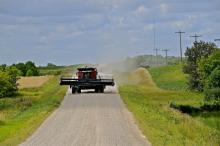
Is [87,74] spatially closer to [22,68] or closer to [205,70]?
[205,70]

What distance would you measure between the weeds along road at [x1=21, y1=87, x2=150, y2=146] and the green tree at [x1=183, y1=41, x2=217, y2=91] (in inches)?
2386

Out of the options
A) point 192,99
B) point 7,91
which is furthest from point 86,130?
point 7,91

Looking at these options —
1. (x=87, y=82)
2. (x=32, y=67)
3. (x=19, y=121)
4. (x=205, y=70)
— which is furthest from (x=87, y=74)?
(x=32, y=67)

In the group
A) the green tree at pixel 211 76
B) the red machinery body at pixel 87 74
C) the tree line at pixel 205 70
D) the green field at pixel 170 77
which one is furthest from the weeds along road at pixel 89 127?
the green field at pixel 170 77

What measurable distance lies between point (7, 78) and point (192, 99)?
2506cm

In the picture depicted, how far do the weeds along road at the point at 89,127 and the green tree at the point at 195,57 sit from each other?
60594 millimetres

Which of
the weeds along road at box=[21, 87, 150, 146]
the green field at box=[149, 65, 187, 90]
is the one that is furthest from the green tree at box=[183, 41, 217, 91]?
the weeds along road at box=[21, 87, 150, 146]

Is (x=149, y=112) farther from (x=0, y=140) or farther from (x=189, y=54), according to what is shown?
(x=189, y=54)

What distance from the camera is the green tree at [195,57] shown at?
117m

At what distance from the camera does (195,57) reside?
122m

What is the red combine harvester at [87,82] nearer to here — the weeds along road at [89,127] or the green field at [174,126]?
the green field at [174,126]

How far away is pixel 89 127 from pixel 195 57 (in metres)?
86.5

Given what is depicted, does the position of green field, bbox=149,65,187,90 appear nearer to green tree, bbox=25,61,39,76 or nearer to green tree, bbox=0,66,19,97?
green tree, bbox=25,61,39,76

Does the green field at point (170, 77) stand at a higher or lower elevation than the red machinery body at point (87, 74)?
lower
